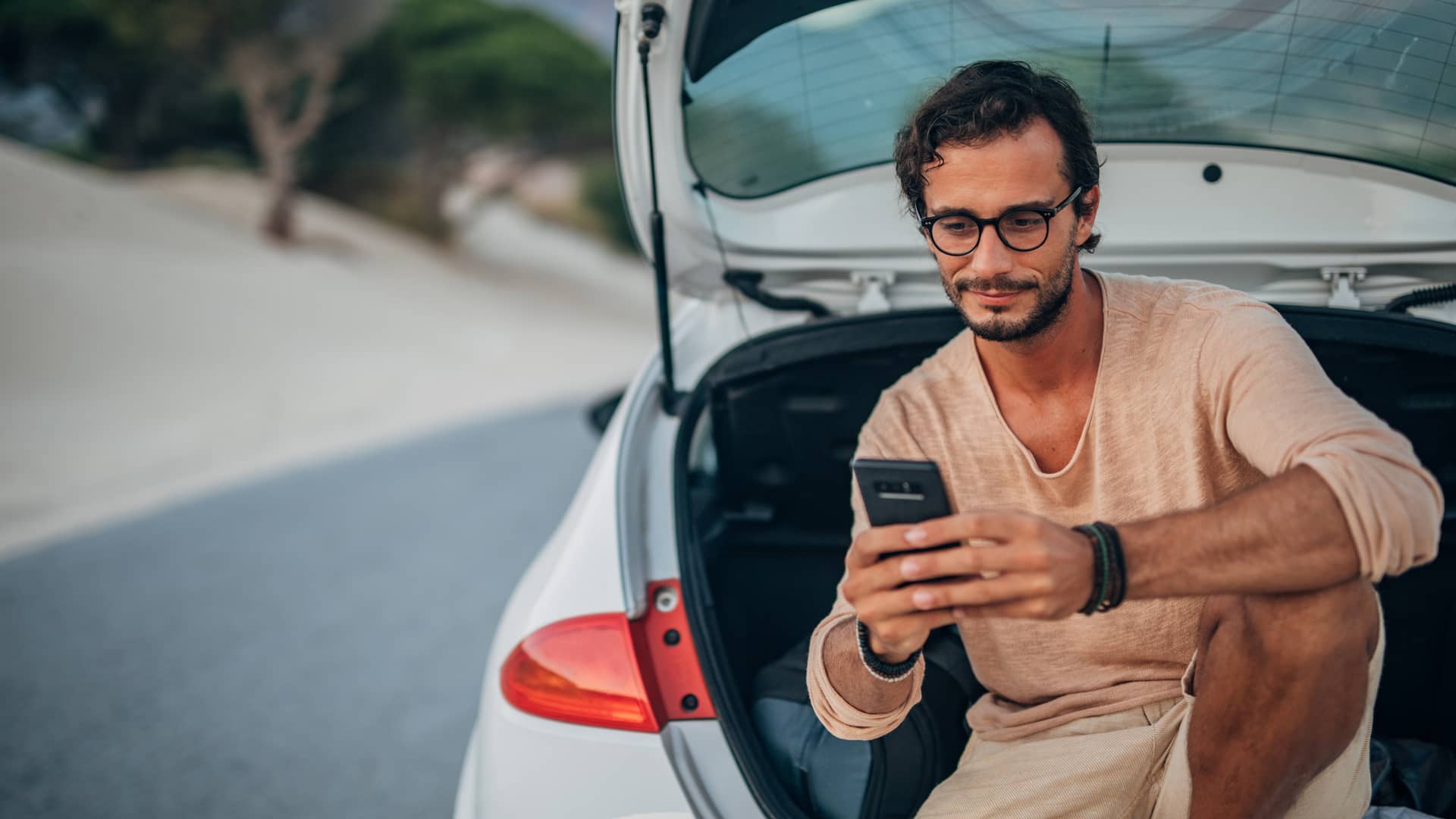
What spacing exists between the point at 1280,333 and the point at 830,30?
100 cm

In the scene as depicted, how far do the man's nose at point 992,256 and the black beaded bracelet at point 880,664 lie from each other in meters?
0.53

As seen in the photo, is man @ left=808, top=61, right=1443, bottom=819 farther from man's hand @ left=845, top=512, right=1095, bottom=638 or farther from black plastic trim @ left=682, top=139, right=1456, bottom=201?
Answer: black plastic trim @ left=682, top=139, right=1456, bottom=201

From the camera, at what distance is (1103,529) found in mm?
1167

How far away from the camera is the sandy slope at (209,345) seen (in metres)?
7.96

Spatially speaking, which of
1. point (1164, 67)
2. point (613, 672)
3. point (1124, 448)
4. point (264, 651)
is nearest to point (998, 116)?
point (1124, 448)

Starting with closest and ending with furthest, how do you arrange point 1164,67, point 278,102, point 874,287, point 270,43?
1. point 1164,67
2. point 874,287
3. point 270,43
4. point 278,102

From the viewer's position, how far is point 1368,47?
1679mm

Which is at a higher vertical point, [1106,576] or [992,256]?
[992,256]

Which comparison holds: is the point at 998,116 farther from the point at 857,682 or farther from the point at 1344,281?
the point at 1344,281

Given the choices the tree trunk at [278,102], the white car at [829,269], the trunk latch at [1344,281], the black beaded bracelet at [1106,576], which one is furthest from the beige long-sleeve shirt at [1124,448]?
the tree trunk at [278,102]

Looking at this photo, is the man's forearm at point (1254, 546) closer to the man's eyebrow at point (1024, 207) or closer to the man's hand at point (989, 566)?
the man's hand at point (989, 566)

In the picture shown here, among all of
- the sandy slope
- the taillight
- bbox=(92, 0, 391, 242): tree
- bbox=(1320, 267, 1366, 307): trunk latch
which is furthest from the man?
bbox=(92, 0, 391, 242): tree

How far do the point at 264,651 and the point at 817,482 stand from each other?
2.60 metres

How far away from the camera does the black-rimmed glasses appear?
140 centimetres
